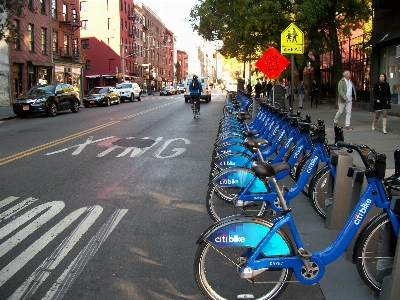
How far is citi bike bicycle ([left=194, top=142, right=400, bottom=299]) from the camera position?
3.56m

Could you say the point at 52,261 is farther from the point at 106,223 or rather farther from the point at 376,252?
the point at 376,252

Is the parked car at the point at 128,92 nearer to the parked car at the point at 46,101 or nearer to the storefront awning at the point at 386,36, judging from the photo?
the parked car at the point at 46,101

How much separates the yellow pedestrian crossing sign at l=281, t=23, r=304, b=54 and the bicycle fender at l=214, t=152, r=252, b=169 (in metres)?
8.76

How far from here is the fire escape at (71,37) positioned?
44938 millimetres

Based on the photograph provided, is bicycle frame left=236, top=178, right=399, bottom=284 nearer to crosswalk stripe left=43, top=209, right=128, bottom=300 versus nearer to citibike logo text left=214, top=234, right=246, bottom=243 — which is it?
citibike logo text left=214, top=234, right=246, bottom=243

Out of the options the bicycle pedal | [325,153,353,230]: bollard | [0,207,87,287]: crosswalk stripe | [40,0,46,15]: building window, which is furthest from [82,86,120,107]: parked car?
the bicycle pedal

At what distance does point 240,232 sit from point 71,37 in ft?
153

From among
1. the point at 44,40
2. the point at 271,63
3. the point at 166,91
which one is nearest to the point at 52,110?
the point at 271,63

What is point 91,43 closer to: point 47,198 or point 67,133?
point 67,133

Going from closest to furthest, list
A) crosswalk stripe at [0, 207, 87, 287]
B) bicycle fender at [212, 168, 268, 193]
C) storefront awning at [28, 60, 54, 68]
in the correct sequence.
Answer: crosswalk stripe at [0, 207, 87, 287], bicycle fender at [212, 168, 268, 193], storefront awning at [28, 60, 54, 68]

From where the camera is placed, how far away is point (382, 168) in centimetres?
369

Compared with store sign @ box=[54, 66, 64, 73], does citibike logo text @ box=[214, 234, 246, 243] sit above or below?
below

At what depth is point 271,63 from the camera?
56.6ft

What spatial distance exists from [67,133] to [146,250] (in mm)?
11793
